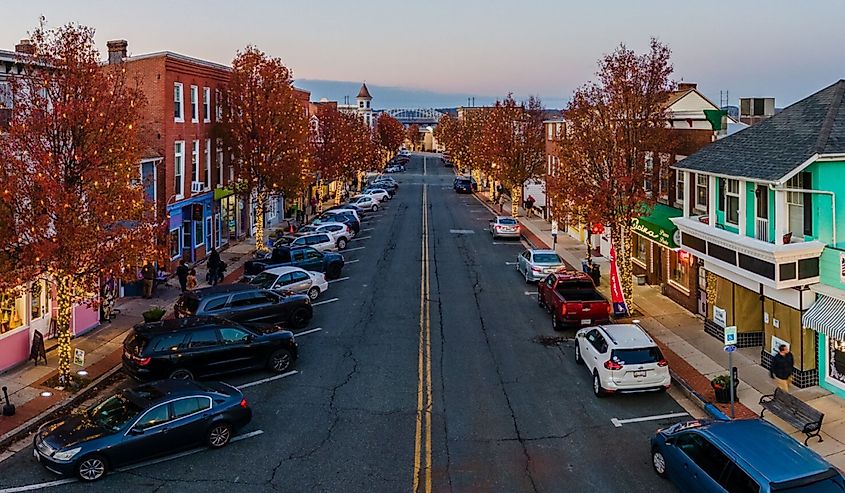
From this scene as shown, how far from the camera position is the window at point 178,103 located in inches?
1423

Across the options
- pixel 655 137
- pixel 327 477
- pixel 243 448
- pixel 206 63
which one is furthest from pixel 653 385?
pixel 206 63

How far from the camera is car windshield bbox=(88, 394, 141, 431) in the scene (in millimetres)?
14047

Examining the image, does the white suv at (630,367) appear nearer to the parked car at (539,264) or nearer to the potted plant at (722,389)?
the potted plant at (722,389)

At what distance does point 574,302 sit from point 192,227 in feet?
71.2

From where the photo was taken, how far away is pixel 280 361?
788 inches

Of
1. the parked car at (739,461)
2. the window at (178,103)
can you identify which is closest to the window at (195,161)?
the window at (178,103)

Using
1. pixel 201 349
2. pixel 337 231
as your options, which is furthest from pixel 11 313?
pixel 337 231

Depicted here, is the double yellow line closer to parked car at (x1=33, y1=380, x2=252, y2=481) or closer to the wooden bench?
parked car at (x1=33, y1=380, x2=252, y2=481)

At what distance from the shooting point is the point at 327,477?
13.6 m

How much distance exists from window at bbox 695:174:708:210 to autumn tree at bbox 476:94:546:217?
115ft

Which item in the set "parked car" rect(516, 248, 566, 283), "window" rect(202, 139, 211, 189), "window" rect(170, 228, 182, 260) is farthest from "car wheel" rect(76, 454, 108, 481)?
"window" rect(202, 139, 211, 189)

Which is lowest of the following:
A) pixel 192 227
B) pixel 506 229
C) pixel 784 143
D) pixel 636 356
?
pixel 636 356

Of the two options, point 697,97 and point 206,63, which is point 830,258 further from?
point 206,63

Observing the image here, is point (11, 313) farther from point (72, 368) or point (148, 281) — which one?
point (148, 281)
